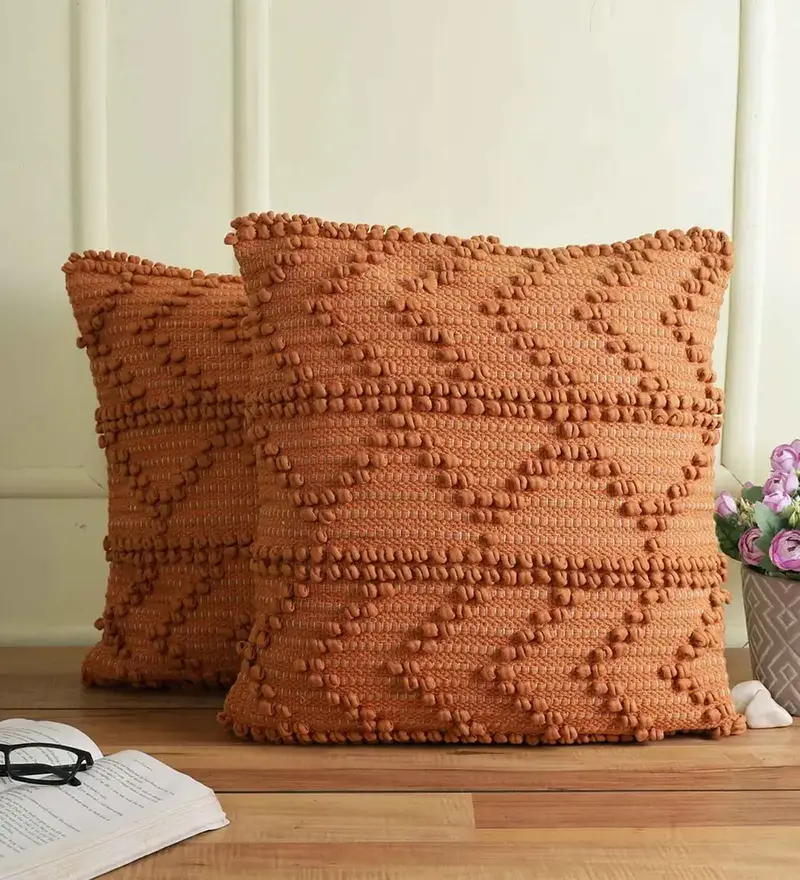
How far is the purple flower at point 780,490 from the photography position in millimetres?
1070

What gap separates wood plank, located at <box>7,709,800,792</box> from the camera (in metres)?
0.82

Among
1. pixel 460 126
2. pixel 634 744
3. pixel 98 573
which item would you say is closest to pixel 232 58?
pixel 460 126

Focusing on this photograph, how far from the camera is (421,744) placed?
0.91 m

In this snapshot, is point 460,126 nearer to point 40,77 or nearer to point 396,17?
point 396,17

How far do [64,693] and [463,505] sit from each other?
1.82 ft

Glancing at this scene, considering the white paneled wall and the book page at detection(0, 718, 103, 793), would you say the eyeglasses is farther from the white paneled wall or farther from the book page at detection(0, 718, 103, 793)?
the white paneled wall

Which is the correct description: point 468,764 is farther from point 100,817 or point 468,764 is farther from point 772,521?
point 772,521

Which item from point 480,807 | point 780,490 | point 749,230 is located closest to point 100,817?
point 480,807

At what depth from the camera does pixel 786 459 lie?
112 centimetres

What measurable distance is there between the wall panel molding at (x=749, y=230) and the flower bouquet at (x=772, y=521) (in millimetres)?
217

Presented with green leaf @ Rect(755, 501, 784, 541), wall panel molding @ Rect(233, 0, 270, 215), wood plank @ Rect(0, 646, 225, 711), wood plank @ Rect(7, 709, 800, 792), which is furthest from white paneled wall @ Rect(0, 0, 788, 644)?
wood plank @ Rect(7, 709, 800, 792)

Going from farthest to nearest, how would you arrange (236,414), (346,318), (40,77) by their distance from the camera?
(40,77) → (236,414) → (346,318)

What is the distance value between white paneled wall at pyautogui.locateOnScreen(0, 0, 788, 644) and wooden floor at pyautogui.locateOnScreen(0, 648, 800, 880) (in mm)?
490

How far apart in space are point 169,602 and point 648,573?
51 cm
